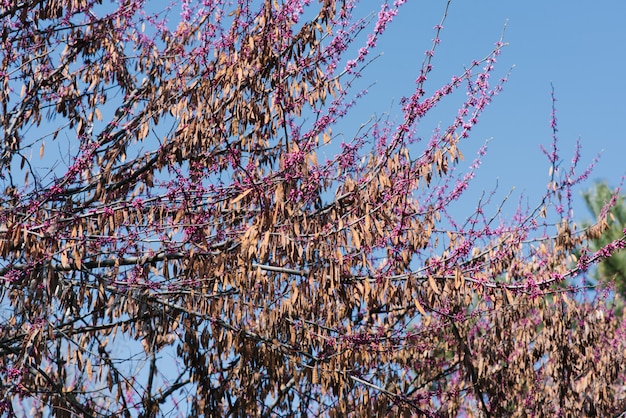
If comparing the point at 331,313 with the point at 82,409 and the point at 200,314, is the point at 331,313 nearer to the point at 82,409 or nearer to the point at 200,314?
the point at 200,314

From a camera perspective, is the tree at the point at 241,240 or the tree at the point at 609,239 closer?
the tree at the point at 241,240

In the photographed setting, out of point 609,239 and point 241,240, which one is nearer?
point 241,240

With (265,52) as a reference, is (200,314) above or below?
below

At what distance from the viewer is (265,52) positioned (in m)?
4.62

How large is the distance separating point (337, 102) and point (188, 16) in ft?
5.50

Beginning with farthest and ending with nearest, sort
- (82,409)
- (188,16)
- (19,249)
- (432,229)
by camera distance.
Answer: (188,16) → (432,229) → (19,249) → (82,409)

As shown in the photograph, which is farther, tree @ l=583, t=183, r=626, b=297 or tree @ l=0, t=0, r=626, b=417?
tree @ l=583, t=183, r=626, b=297

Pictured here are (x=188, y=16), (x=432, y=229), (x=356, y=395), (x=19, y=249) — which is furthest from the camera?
(x=188, y=16)

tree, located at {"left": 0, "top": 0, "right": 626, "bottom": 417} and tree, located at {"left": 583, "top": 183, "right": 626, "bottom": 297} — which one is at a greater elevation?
tree, located at {"left": 583, "top": 183, "right": 626, "bottom": 297}

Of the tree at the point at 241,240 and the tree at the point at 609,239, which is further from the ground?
the tree at the point at 609,239

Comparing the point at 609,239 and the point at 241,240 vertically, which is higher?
the point at 609,239

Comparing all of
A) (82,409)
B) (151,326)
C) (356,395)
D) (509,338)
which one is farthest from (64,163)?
(509,338)

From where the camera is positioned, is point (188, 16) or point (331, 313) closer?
point (331, 313)

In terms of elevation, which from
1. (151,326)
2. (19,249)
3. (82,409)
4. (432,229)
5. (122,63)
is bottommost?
(82,409)
